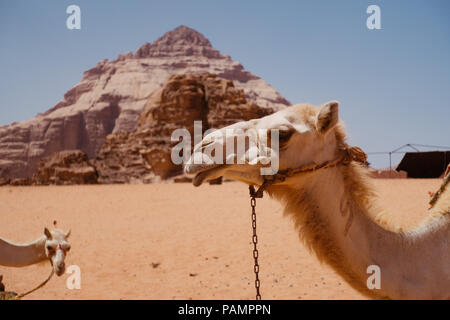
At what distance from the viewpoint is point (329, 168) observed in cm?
262

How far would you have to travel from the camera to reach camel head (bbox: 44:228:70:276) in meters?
5.91

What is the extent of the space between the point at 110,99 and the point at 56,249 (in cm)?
12566

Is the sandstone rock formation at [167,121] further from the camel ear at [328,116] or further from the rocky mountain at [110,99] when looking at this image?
the camel ear at [328,116]

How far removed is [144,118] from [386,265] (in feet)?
236

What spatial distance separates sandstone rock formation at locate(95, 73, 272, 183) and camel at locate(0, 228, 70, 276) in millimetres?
50057

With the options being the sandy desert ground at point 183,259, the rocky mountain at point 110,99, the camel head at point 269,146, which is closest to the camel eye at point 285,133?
the camel head at point 269,146

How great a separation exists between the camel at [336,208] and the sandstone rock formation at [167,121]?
177 feet

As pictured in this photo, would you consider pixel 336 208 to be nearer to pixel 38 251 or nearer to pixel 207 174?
pixel 207 174

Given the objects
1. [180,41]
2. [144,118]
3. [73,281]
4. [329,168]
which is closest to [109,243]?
[73,281]

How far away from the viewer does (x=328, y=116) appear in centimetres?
245

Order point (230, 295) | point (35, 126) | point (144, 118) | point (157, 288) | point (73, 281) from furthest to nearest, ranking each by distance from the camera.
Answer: point (35, 126) → point (144, 118) → point (73, 281) → point (157, 288) → point (230, 295)

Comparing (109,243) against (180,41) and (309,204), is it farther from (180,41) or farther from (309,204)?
(180,41)

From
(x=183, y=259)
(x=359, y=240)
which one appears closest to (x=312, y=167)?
(x=359, y=240)

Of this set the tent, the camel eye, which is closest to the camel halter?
the camel eye
